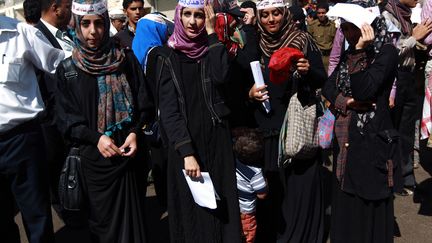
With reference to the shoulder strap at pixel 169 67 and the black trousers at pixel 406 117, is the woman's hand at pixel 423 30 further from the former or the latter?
the shoulder strap at pixel 169 67

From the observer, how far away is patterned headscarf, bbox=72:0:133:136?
268 centimetres

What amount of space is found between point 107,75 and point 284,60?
113 centimetres

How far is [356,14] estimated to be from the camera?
2.62 metres

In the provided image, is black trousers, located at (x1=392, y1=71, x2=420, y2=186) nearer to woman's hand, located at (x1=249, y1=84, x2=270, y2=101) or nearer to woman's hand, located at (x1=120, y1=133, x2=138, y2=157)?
woman's hand, located at (x1=249, y1=84, x2=270, y2=101)

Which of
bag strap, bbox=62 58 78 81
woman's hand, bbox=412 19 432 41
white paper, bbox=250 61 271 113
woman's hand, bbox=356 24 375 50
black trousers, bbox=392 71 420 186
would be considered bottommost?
black trousers, bbox=392 71 420 186

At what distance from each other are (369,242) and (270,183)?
0.82 meters

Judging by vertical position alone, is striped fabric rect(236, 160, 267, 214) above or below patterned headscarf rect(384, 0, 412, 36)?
below

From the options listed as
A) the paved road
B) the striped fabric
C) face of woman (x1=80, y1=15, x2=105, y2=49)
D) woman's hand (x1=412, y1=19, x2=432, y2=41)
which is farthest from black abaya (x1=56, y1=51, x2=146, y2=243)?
woman's hand (x1=412, y1=19, x2=432, y2=41)

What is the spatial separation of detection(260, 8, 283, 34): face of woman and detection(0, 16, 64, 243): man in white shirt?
4.99 feet

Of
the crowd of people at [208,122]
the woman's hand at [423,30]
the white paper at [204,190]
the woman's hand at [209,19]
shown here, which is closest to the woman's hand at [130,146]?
the crowd of people at [208,122]

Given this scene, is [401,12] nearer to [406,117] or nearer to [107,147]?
[406,117]

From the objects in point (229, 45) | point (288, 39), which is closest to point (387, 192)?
point (288, 39)

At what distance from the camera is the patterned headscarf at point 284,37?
3.06m

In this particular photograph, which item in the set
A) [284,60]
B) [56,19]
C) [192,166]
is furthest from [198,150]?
[56,19]
